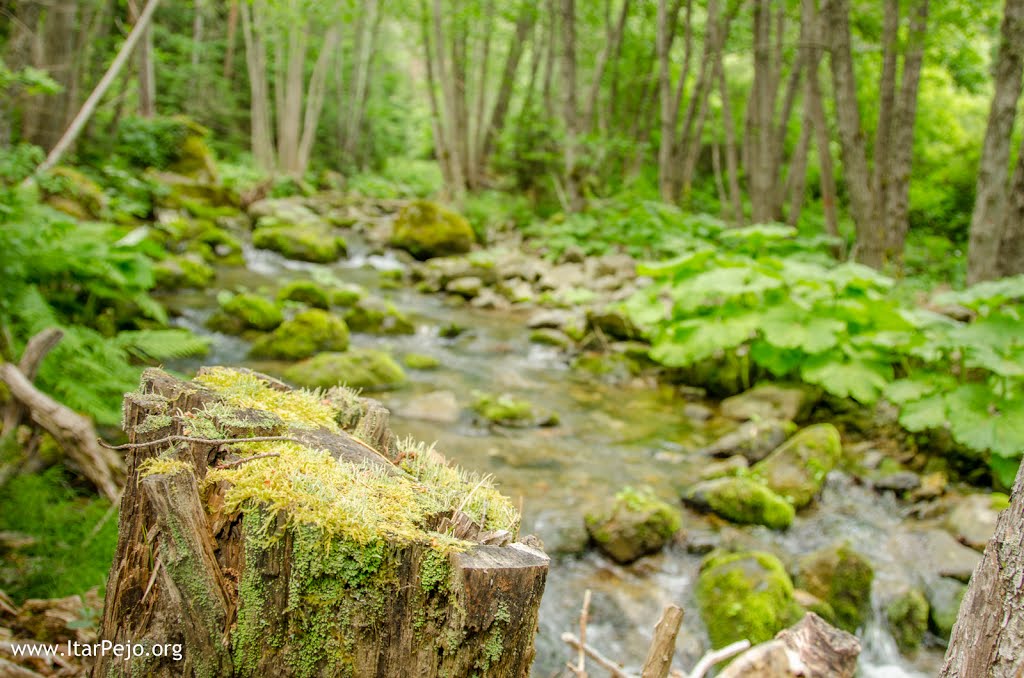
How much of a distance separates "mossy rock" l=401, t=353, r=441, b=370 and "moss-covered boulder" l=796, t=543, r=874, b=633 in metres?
5.17

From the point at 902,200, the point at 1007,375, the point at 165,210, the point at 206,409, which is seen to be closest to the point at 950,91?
the point at 902,200

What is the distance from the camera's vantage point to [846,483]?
557 centimetres

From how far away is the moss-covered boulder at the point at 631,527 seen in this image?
4.43 meters

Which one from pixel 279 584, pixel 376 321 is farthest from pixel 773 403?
pixel 279 584

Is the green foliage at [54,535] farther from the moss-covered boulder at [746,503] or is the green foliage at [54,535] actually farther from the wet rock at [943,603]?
the wet rock at [943,603]

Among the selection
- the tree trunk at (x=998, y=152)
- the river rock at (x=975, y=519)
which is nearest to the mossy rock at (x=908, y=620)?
the river rock at (x=975, y=519)

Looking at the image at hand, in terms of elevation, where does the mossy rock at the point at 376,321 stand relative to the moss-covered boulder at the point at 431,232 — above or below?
below

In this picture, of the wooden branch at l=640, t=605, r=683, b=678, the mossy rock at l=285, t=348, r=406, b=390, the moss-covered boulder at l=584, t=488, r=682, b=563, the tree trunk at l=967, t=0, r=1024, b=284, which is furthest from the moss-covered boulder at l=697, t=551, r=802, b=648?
the tree trunk at l=967, t=0, r=1024, b=284

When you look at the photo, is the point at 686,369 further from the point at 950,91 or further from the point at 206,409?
the point at 950,91

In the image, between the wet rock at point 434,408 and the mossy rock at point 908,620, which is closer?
the mossy rock at point 908,620

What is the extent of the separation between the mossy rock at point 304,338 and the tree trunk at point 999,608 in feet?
23.5

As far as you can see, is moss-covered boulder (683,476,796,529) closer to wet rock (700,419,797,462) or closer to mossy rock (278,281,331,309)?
wet rock (700,419,797,462)

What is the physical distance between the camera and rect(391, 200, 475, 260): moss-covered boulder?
15.2 metres

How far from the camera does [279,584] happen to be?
1.53 meters
